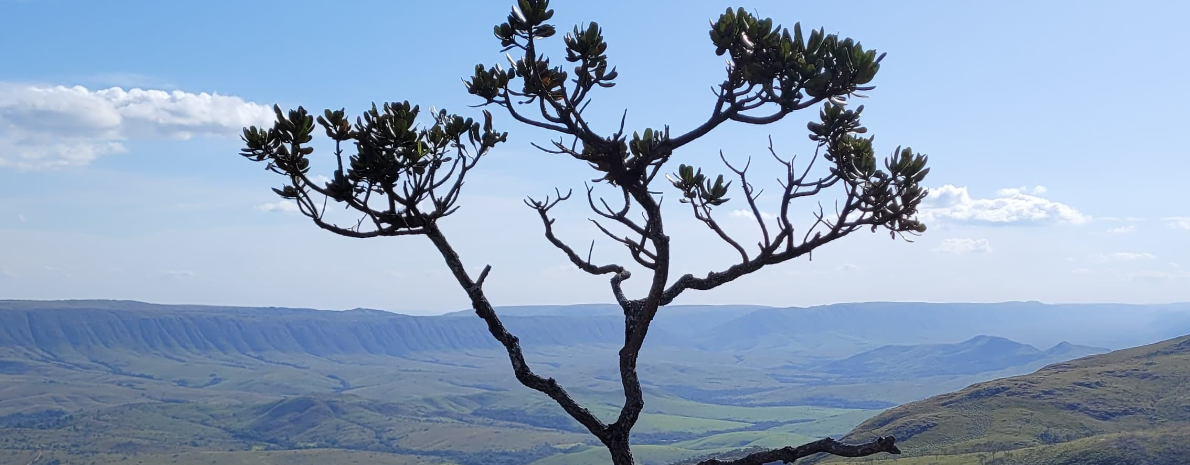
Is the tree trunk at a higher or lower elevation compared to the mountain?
higher

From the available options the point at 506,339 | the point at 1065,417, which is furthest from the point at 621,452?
the point at 1065,417

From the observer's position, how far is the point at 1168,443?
9906 cm

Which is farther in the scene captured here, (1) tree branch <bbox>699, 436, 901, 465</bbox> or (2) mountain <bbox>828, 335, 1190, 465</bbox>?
(2) mountain <bbox>828, 335, 1190, 465</bbox>

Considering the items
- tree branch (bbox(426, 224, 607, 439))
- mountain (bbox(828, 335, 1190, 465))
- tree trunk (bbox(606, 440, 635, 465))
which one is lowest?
mountain (bbox(828, 335, 1190, 465))

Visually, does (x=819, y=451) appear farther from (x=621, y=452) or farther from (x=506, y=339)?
(x=506, y=339)

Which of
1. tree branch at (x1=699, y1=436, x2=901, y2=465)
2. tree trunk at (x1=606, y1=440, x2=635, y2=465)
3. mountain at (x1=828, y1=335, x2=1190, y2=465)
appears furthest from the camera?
mountain at (x1=828, y1=335, x2=1190, y2=465)

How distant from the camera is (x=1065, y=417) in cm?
13612

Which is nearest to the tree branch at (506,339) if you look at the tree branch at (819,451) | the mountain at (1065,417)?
the tree branch at (819,451)

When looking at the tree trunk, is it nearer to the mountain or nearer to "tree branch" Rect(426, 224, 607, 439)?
"tree branch" Rect(426, 224, 607, 439)

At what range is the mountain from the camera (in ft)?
332

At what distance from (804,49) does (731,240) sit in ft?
7.73

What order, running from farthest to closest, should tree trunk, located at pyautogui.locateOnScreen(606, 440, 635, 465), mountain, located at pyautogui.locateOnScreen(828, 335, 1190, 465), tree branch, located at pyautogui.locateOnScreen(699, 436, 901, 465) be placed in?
mountain, located at pyautogui.locateOnScreen(828, 335, 1190, 465) < tree trunk, located at pyautogui.locateOnScreen(606, 440, 635, 465) < tree branch, located at pyautogui.locateOnScreen(699, 436, 901, 465)

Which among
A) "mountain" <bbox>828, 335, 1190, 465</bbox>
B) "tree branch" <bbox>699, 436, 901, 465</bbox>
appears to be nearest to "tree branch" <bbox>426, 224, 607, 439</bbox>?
"tree branch" <bbox>699, 436, 901, 465</bbox>

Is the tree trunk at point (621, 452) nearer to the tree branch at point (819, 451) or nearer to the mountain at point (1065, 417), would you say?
the tree branch at point (819, 451)
